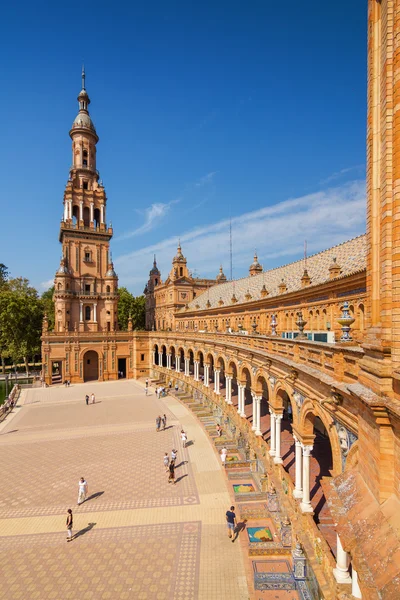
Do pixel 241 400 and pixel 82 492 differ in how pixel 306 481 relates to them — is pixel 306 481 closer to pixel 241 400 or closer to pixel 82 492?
pixel 241 400

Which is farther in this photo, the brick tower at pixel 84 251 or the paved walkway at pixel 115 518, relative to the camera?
the brick tower at pixel 84 251

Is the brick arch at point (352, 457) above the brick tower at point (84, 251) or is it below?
below

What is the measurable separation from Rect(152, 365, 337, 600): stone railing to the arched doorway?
33.7 m

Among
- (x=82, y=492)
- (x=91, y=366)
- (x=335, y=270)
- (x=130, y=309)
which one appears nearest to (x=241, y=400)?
(x=335, y=270)

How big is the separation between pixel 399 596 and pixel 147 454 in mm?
20571

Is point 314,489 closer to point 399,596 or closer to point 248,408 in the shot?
point 399,596

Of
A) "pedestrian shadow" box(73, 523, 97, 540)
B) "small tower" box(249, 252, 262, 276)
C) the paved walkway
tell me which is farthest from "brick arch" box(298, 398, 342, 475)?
"small tower" box(249, 252, 262, 276)

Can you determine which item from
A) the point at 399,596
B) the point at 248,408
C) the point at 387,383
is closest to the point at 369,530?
the point at 399,596

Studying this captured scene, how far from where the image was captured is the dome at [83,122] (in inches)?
2283

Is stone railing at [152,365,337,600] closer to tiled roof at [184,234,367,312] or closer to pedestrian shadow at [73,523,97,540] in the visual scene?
pedestrian shadow at [73,523,97,540]

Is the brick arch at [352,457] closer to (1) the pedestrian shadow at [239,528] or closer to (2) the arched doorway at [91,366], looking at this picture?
(1) the pedestrian shadow at [239,528]

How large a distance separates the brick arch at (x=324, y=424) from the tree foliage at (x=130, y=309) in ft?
209

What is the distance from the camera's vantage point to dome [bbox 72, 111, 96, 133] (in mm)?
57978

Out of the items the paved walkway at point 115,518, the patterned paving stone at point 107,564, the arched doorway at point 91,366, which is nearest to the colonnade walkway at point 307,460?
the paved walkway at point 115,518
